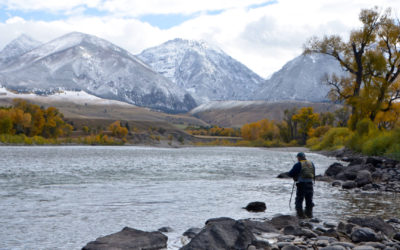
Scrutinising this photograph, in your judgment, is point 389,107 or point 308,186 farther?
point 389,107

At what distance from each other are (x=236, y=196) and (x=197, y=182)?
8.17m

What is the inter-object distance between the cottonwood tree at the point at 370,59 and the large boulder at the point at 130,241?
39.5 m

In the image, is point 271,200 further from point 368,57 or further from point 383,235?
point 368,57


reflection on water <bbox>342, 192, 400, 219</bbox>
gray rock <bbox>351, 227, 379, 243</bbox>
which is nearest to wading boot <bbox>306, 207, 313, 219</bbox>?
reflection on water <bbox>342, 192, 400, 219</bbox>

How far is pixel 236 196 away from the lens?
2388 centimetres

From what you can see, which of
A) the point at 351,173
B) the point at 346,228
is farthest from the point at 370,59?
the point at 346,228

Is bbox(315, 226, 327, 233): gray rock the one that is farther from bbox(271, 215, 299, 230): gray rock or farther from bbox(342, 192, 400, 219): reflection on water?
bbox(342, 192, 400, 219): reflection on water

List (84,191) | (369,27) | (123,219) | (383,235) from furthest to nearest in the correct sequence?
1. (369,27)
2. (84,191)
3. (123,219)
4. (383,235)

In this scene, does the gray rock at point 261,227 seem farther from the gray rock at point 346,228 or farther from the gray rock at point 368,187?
the gray rock at point 368,187

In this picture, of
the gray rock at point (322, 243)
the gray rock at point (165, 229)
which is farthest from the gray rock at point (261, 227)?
the gray rock at point (165, 229)

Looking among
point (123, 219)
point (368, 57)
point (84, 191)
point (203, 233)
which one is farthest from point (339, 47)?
point (203, 233)

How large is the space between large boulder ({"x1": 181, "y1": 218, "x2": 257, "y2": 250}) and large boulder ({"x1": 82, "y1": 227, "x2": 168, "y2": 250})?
4.26 ft

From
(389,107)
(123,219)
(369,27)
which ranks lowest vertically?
(123,219)

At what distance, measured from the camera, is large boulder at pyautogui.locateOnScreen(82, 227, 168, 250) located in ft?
36.7
